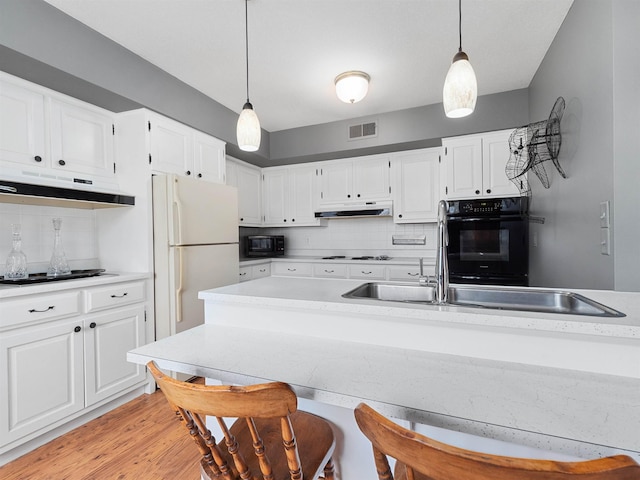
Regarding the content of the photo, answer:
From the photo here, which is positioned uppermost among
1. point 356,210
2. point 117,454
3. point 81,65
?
point 81,65

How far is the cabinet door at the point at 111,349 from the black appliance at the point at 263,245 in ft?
5.72

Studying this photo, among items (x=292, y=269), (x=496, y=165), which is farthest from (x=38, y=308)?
(x=496, y=165)

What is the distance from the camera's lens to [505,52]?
245 cm

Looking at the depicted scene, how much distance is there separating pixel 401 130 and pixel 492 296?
2410 mm

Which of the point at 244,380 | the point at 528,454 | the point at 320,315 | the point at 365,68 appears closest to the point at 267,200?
the point at 365,68

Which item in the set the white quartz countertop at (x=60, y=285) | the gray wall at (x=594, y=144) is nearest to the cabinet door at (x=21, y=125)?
the white quartz countertop at (x=60, y=285)

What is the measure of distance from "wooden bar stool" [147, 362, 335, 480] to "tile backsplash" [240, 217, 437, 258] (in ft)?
10.3

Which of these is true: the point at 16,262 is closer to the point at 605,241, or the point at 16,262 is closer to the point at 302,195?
the point at 302,195

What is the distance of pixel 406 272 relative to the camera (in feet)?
11.4

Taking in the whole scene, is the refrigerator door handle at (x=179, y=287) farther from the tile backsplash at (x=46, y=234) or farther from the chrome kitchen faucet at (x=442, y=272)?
the chrome kitchen faucet at (x=442, y=272)

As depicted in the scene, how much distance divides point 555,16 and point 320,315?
7.97 ft

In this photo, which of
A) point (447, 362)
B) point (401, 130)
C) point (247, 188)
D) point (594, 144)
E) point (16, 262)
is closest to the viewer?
point (447, 362)

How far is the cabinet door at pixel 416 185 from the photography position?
11.9ft

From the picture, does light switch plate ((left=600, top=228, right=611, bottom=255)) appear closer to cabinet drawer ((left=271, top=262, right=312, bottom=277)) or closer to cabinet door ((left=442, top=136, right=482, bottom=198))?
cabinet door ((left=442, top=136, right=482, bottom=198))
